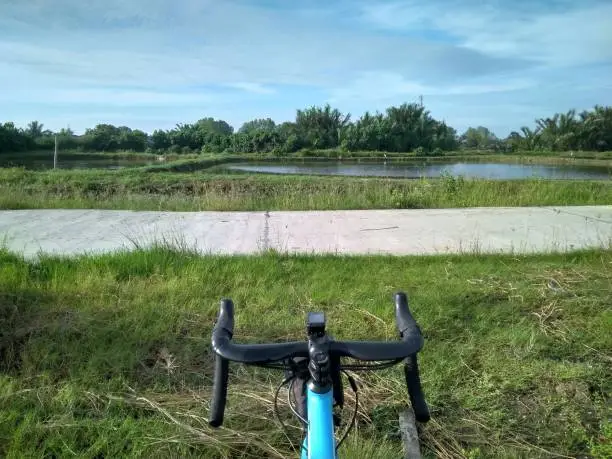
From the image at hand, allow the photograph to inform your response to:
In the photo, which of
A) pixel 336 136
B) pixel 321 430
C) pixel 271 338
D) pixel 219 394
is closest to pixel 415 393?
pixel 321 430

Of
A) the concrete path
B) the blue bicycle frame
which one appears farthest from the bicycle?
the concrete path

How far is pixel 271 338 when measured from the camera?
133 inches

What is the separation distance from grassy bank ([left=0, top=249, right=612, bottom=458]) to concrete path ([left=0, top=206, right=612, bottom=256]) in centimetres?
77

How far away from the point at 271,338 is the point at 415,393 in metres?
2.27

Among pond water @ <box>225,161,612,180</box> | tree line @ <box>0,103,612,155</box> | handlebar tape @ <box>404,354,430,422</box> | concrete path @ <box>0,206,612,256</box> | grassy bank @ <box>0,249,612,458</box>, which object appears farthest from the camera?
tree line @ <box>0,103,612,155</box>

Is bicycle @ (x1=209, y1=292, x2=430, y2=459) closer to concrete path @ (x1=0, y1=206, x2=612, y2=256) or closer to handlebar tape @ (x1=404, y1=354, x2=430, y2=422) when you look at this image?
handlebar tape @ (x1=404, y1=354, x2=430, y2=422)

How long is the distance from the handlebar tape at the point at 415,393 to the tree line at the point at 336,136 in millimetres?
52137

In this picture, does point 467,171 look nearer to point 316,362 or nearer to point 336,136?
point 316,362

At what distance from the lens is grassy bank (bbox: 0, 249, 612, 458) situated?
2367mm

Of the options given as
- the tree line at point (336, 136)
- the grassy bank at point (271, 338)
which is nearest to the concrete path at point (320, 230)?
the grassy bank at point (271, 338)

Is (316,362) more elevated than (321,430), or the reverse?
(316,362)

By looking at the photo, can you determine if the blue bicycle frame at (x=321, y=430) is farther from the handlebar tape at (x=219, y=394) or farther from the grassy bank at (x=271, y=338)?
the grassy bank at (x=271, y=338)

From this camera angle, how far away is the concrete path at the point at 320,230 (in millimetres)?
5762

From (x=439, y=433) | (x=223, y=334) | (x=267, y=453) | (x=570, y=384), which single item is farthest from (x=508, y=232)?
(x=223, y=334)
